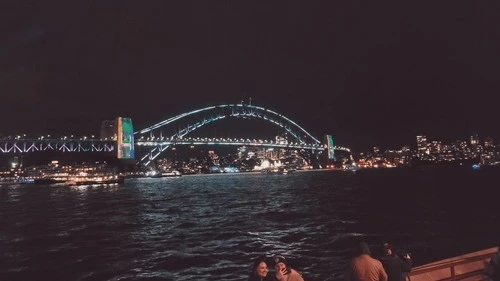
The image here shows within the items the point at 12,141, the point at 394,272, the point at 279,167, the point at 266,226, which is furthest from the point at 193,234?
the point at 279,167

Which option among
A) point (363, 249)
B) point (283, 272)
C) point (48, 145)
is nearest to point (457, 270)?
point (363, 249)

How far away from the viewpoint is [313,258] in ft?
45.9

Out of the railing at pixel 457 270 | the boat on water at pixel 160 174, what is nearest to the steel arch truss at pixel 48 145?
the boat on water at pixel 160 174

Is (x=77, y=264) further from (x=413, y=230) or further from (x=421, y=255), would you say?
(x=413, y=230)

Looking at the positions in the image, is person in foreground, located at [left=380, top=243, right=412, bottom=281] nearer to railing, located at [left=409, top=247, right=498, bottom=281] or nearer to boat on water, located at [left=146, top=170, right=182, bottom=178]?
railing, located at [left=409, top=247, right=498, bottom=281]

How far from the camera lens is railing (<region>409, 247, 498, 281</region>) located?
5.42m

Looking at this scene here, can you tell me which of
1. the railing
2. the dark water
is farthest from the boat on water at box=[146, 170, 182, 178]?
the railing

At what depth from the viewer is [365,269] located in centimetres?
461

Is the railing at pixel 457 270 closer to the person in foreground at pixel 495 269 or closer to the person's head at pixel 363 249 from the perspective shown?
the person in foreground at pixel 495 269

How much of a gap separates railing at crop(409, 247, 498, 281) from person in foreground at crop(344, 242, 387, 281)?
811mm

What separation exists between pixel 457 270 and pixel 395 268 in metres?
1.41

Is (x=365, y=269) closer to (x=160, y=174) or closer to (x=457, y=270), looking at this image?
(x=457, y=270)

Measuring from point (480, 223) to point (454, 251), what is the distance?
8.05 meters

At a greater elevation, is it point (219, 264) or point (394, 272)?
point (394, 272)
